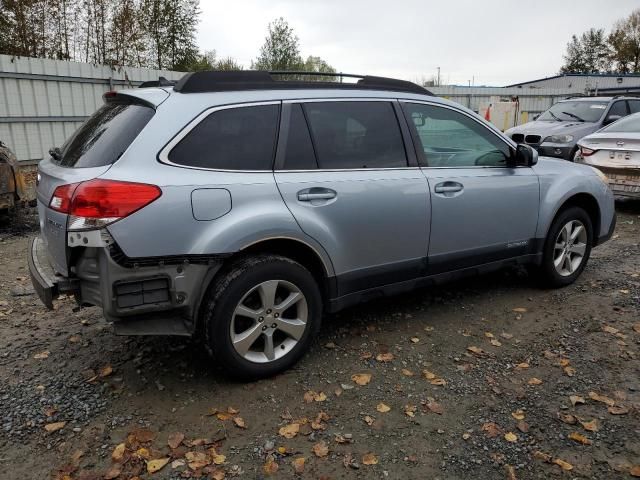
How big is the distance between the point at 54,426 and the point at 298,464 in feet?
4.58

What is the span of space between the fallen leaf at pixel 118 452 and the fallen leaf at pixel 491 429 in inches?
75.8

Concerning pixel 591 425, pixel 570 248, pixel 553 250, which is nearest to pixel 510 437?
pixel 591 425

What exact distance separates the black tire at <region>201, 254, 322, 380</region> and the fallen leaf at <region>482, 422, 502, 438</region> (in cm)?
122

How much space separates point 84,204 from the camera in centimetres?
275

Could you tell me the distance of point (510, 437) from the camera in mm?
2828

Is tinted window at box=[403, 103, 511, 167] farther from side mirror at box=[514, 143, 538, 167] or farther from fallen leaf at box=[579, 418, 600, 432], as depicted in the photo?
fallen leaf at box=[579, 418, 600, 432]

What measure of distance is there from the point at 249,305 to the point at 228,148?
97 cm

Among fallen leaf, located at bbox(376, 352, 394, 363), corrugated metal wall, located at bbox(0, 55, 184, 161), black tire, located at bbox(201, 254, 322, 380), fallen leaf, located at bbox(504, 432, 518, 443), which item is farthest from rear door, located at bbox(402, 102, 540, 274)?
corrugated metal wall, located at bbox(0, 55, 184, 161)

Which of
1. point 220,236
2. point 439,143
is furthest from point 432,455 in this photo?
point 439,143

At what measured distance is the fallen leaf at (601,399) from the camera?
3.13 m

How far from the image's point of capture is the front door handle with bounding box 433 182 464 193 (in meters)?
3.89

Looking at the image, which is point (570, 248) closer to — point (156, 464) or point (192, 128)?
point (192, 128)

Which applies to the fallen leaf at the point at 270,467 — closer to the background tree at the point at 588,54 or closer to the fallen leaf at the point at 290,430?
the fallen leaf at the point at 290,430

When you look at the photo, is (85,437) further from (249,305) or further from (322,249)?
(322,249)
